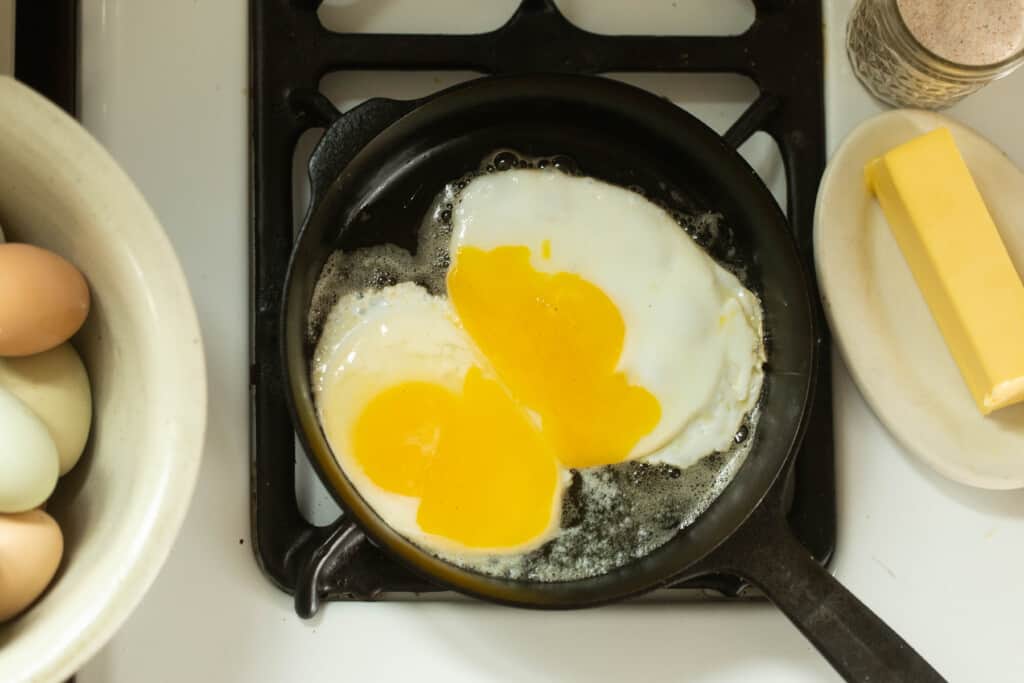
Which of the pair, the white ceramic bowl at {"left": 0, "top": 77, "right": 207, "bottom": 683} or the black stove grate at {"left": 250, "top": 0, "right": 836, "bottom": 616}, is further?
the black stove grate at {"left": 250, "top": 0, "right": 836, "bottom": 616}

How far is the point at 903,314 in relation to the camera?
0.70 metres

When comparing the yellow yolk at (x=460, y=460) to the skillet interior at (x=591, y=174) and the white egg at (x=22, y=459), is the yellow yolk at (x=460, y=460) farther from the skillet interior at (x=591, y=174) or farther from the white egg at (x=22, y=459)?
the white egg at (x=22, y=459)

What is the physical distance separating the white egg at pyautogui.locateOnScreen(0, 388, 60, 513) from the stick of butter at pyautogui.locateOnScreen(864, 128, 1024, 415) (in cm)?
58

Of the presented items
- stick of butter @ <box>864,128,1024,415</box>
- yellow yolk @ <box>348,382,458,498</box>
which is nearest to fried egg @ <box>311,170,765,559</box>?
yellow yolk @ <box>348,382,458,498</box>

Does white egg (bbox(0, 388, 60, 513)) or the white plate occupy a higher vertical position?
the white plate

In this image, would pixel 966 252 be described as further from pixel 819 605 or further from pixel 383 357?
pixel 383 357

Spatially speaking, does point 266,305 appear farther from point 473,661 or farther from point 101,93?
point 473,661

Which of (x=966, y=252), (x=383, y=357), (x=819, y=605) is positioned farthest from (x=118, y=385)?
(x=966, y=252)

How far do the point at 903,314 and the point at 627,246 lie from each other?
22 centimetres

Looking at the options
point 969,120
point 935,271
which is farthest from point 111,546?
point 969,120

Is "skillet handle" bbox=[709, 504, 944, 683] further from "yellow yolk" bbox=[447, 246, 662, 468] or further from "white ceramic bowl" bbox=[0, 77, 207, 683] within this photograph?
"white ceramic bowl" bbox=[0, 77, 207, 683]

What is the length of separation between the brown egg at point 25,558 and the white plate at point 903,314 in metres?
0.54

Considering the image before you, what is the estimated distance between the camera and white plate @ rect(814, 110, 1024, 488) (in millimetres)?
670

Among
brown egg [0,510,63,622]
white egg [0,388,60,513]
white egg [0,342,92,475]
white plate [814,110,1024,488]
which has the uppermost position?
white plate [814,110,1024,488]
